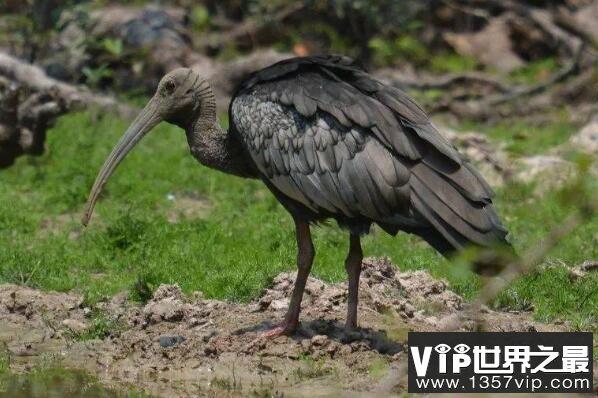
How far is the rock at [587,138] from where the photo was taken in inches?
525

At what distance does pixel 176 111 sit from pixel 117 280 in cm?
180

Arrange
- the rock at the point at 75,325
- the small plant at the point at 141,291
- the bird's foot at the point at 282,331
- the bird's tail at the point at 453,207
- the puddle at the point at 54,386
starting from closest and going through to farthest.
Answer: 1. the bird's tail at the point at 453,207
2. the puddle at the point at 54,386
3. the bird's foot at the point at 282,331
4. the rock at the point at 75,325
5. the small plant at the point at 141,291

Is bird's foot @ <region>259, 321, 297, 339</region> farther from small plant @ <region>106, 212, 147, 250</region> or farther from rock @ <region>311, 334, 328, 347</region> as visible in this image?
small plant @ <region>106, 212, 147, 250</region>

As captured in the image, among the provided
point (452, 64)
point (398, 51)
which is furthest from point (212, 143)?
point (452, 64)

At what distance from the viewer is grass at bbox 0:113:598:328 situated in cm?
943

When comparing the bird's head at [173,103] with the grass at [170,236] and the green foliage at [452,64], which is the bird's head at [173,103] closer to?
the grass at [170,236]

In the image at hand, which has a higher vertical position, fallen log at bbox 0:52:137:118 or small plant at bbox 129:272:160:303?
fallen log at bbox 0:52:137:118

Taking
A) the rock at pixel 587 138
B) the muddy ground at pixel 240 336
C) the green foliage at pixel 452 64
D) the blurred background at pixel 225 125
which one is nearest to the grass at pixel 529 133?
the blurred background at pixel 225 125

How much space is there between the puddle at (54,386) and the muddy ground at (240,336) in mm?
119

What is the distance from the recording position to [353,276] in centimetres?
812

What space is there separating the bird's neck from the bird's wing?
0.30 m

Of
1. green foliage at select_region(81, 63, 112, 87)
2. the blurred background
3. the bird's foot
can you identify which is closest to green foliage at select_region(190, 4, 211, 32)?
the blurred background

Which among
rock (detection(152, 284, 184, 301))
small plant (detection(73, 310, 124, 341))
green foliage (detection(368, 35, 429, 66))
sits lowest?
small plant (detection(73, 310, 124, 341))

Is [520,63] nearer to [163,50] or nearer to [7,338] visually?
[163,50]
